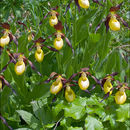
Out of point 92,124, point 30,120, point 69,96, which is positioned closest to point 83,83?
point 69,96

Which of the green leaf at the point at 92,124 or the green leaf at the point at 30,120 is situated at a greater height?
the green leaf at the point at 92,124

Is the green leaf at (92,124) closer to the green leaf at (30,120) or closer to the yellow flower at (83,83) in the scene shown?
the yellow flower at (83,83)

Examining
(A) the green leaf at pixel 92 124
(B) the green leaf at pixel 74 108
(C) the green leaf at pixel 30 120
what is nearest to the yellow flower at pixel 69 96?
(B) the green leaf at pixel 74 108

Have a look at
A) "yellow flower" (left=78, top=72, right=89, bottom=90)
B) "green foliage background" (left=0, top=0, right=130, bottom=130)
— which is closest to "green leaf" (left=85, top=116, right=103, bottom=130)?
"green foliage background" (left=0, top=0, right=130, bottom=130)

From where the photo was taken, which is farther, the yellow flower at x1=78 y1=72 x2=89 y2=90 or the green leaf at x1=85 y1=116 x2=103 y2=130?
the yellow flower at x1=78 y1=72 x2=89 y2=90

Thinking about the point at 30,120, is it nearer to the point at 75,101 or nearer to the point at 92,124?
the point at 75,101

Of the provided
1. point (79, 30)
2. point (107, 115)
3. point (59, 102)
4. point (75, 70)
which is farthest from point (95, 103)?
point (79, 30)

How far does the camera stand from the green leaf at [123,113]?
1287mm

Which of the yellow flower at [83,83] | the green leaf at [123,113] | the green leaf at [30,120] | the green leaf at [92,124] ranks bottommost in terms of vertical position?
the green leaf at [30,120]

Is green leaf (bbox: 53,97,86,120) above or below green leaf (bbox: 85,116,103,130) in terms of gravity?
above

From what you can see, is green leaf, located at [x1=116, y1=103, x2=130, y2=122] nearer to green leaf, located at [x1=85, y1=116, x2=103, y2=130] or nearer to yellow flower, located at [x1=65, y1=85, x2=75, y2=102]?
green leaf, located at [x1=85, y1=116, x2=103, y2=130]

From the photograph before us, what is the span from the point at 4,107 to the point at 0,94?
0.39ft

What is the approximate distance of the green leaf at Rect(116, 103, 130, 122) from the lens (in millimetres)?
1287

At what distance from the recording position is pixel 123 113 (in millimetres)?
1324
